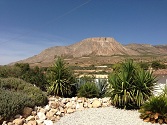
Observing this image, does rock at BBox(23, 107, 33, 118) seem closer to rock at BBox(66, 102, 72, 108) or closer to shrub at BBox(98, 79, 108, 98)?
rock at BBox(66, 102, 72, 108)

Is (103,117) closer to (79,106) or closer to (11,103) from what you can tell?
(79,106)

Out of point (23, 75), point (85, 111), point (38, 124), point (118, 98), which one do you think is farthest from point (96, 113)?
point (23, 75)

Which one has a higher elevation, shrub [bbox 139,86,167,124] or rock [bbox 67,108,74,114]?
shrub [bbox 139,86,167,124]

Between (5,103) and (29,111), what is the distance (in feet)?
2.84

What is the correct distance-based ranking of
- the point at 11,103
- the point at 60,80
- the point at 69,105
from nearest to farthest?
1. the point at 11,103
2. the point at 69,105
3. the point at 60,80

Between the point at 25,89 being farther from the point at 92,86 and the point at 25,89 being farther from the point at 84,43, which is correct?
the point at 84,43

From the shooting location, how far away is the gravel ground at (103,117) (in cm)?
726

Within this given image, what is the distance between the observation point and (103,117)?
7762mm

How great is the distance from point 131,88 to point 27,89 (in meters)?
4.08

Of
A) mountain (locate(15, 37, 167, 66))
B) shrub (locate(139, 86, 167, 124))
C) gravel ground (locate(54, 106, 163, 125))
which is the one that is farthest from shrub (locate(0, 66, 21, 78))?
mountain (locate(15, 37, 167, 66))

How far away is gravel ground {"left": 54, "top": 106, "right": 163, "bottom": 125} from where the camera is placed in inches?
286

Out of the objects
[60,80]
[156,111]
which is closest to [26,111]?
[60,80]

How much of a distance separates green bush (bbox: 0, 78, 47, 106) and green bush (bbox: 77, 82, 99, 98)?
1977 millimetres

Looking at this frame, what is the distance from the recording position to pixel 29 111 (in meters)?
7.46
